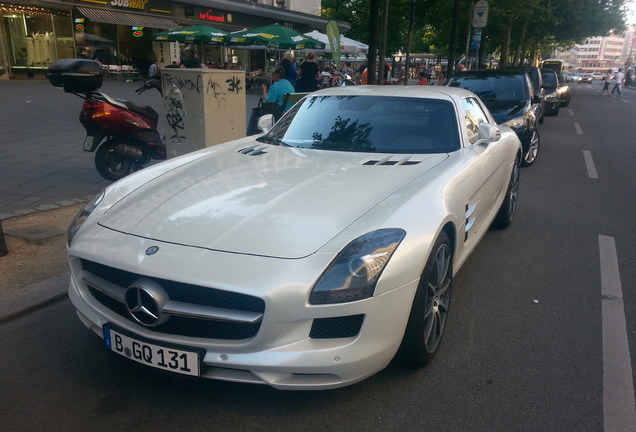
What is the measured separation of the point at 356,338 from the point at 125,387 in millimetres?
1262

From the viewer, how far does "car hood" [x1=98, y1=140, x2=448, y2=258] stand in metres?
2.51

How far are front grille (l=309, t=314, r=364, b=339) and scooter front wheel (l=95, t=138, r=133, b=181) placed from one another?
5308 mm

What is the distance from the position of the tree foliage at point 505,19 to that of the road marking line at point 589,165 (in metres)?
9.24

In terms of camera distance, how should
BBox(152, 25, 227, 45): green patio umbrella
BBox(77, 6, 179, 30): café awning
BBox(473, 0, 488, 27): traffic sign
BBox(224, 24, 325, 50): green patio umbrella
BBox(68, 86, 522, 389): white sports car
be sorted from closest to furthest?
1. BBox(68, 86, 522, 389): white sports car
2. BBox(473, 0, 488, 27): traffic sign
3. BBox(224, 24, 325, 50): green patio umbrella
4. BBox(152, 25, 227, 45): green patio umbrella
5. BBox(77, 6, 179, 30): café awning

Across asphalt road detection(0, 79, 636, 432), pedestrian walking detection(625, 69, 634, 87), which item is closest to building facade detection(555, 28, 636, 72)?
pedestrian walking detection(625, 69, 634, 87)

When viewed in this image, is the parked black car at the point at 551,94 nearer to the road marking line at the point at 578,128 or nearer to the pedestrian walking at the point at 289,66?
the road marking line at the point at 578,128

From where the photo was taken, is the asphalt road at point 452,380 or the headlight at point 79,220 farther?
the headlight at point 79,220

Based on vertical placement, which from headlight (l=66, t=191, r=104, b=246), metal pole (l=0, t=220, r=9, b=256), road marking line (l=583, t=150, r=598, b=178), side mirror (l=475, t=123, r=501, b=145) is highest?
side mirror (l=475, t=123, r=501, b=145)

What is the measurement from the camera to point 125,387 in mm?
2732

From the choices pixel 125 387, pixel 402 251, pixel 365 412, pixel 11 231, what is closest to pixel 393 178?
pixel 402 251

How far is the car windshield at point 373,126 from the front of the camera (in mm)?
3898

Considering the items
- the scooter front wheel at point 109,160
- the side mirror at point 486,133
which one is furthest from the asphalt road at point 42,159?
the side mirror at point 486,133

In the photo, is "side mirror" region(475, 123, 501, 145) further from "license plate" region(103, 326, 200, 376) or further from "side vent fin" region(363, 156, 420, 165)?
"license plate" region(103, 326, 200, 376)

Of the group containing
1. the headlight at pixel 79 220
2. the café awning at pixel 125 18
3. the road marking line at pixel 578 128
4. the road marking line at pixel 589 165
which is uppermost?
the café awning at pixel 125 18
